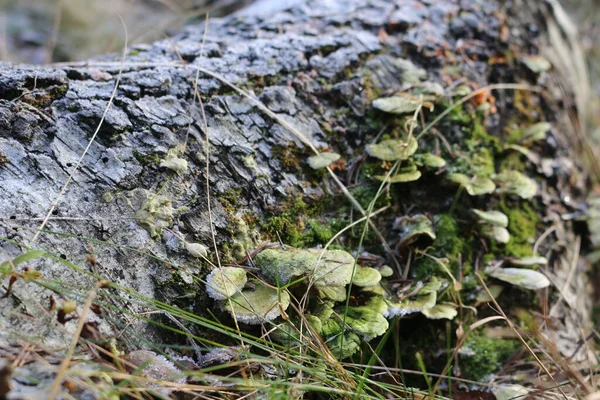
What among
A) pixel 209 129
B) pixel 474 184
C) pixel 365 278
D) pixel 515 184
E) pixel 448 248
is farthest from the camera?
pixel 515 184

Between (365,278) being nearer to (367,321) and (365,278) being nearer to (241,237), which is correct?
(367,321)

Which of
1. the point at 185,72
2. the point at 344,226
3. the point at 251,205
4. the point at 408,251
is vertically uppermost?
the point at 185,72

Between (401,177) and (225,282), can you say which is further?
(401,177)

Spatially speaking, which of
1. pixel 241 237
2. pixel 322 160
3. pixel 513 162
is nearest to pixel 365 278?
pixel 241 237

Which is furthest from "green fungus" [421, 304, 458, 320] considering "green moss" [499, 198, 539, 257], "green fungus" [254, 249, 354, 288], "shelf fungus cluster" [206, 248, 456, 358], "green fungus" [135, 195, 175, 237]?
"green fungus" [135, 195, 175, 237]

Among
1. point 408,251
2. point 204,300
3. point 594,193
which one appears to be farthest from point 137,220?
point 594,193

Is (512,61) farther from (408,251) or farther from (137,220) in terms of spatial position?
(137,220)

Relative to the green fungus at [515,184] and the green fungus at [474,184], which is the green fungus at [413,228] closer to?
the green fungus at [474,184]
